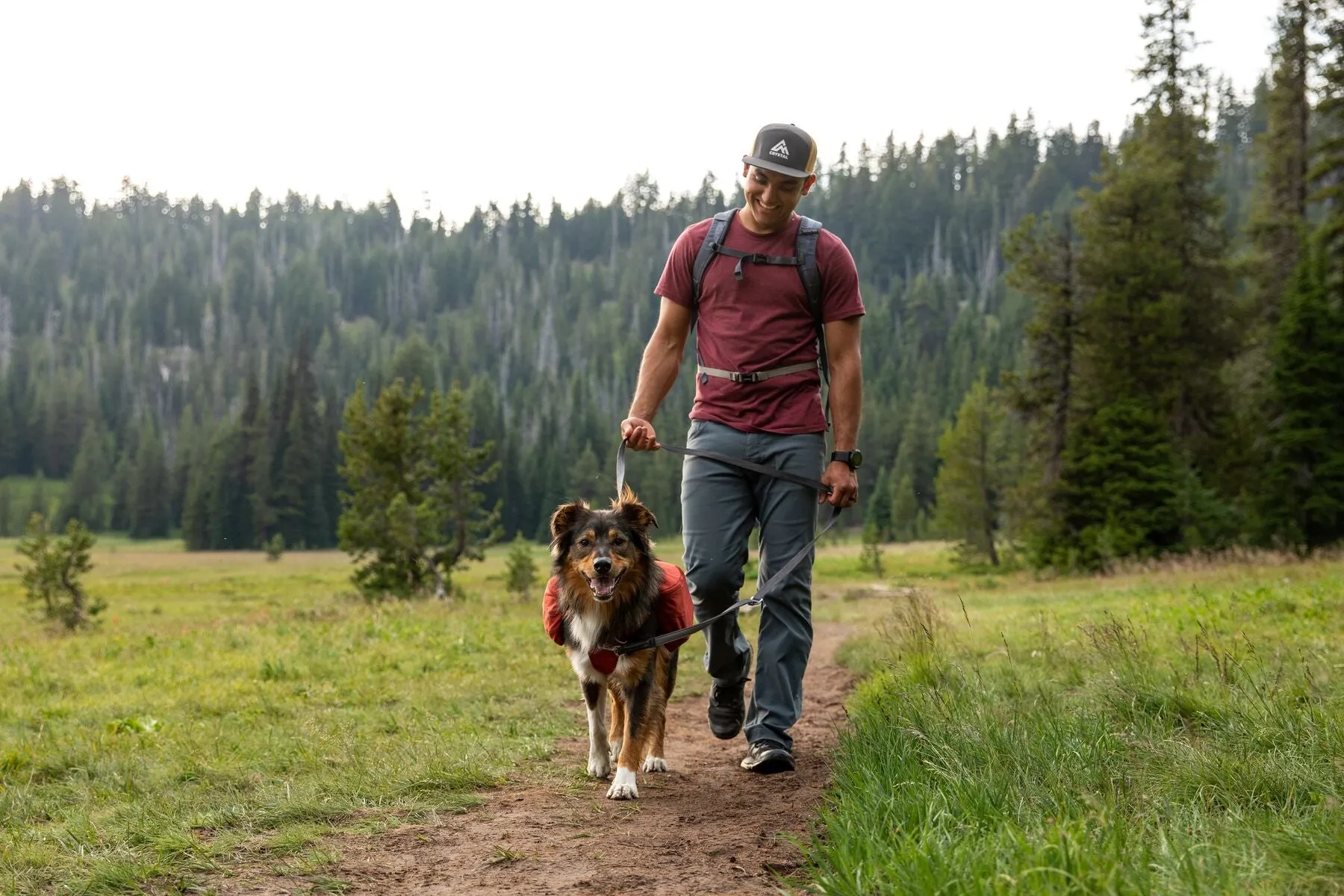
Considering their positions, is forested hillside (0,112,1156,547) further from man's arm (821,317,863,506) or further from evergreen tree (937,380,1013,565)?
man's arm (821,317,863,506)

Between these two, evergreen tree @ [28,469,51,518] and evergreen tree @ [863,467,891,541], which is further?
evergreen tree @ [28,469,51,518]

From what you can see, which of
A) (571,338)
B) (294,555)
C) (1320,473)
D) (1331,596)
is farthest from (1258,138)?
(571,338)

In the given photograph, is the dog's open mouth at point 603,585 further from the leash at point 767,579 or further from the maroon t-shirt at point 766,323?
the maroon t-shirt at point 766,323

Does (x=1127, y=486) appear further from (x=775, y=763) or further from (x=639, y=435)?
(x=639, y=435)

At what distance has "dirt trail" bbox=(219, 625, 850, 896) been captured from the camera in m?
3.84

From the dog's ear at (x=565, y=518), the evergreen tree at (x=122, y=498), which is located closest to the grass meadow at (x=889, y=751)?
the dog's ear at (x=565, y=518)

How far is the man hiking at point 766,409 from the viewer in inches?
225

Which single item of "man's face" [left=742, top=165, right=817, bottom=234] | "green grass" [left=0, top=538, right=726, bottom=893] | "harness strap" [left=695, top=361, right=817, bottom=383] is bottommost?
"green grass" [left=0, top=538, right=726, bottom=893]

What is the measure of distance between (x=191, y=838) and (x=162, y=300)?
7880 inches

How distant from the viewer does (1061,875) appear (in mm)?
2715

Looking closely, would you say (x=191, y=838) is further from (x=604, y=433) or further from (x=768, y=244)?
(x=604, y=433)

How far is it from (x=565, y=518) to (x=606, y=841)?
6.14 ft

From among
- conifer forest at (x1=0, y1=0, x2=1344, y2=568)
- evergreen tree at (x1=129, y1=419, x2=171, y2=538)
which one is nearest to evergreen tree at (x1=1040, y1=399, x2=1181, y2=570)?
conifer forest at (x1=0, y1=0, x2=1344, y2=568)

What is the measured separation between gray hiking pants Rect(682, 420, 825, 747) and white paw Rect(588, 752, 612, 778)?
0.77 m
